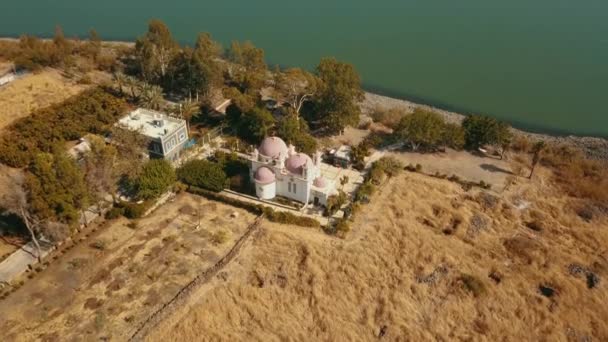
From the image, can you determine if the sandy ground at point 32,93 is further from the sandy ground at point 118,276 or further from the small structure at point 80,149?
the sandy ground at point 118,276

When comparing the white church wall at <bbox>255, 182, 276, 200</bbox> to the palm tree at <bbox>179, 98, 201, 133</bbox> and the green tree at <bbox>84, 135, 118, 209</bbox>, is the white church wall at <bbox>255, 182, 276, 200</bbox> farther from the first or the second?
the palm tree at <bbox>179, 98, 201, 133</bbox>

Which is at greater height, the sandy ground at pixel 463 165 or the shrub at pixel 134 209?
the sandy ground at pixel 463 165

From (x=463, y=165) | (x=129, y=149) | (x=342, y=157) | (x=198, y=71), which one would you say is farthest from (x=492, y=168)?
(x=129, y=149)

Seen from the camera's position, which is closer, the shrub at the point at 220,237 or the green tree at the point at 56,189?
the green tree at the point at 56,189

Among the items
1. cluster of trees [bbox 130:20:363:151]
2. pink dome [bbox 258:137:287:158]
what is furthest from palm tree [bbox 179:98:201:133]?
pink dome [bbox 258:137:287:158]

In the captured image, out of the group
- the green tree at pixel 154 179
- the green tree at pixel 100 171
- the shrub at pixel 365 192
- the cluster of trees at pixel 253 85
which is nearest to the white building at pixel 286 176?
the shrub at pixel 365 192
